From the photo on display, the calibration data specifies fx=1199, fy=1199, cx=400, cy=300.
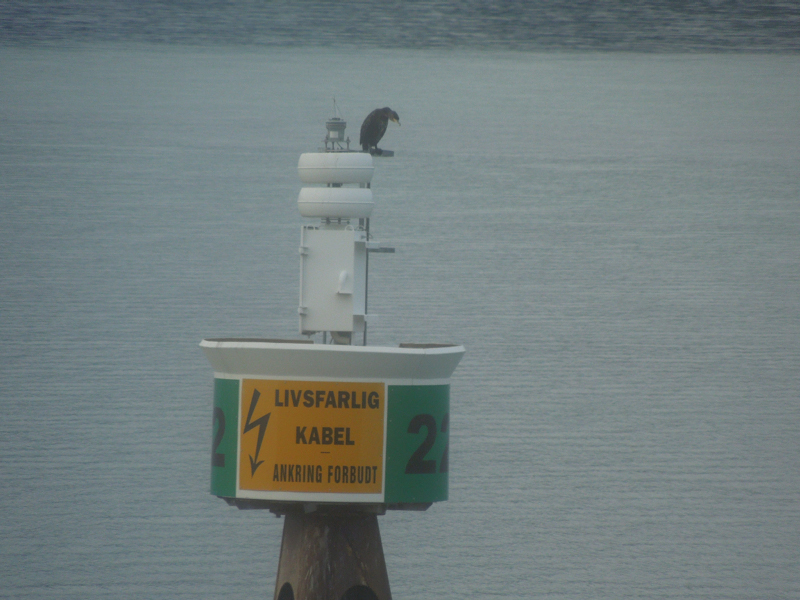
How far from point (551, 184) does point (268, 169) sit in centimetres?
189

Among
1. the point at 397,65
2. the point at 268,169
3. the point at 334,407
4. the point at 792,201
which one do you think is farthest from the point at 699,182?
the point at 334,407

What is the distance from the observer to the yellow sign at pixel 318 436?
2402mm

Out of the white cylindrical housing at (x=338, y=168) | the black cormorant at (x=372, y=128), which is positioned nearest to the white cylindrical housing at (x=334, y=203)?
the white cylindrical housing at (x=338, y=168)

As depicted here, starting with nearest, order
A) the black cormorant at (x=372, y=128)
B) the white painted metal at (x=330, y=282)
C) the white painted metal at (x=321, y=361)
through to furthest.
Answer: the white painted metal at (x=321, y=361) → the white painted metal at (x=330, y=282) → the black cormorant at (x=372, y=128)

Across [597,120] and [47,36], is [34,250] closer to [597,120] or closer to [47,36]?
[47,36]

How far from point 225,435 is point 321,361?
0.90 feet

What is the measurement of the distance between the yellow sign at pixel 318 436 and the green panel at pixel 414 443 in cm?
3

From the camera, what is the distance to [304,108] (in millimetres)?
8211

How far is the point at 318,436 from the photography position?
2.40 m

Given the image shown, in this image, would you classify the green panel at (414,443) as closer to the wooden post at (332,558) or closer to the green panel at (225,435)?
the wooden post at (332,558)

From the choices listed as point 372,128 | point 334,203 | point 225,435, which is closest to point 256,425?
point 225,435

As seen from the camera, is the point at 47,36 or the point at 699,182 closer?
the point at 699,182

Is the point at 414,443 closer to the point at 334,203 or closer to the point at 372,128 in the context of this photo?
the point at 334,203

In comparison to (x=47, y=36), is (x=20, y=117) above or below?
below
